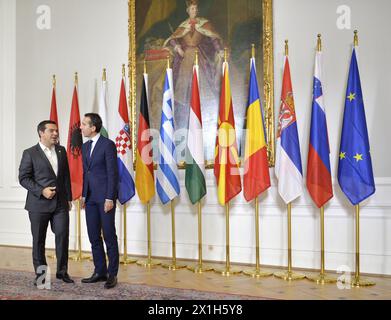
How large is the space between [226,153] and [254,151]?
39 centimetres

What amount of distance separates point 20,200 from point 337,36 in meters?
5.69

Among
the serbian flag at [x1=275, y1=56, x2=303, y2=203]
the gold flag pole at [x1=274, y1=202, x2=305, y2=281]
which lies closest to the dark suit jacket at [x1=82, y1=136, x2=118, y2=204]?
the serbian flag at [x1=275, y1=56, x2=303, y2=203]

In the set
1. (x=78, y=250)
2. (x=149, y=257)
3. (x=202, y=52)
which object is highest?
(x=202, y=52)

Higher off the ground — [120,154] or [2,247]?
[120,154]

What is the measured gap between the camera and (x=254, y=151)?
5887mm

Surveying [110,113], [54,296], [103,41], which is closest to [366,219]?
[54,296]

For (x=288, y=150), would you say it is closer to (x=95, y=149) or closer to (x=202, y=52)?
(x=202, y=52)

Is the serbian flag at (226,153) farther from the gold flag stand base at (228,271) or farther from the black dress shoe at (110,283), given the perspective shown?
the black dress shoe at (110,283)

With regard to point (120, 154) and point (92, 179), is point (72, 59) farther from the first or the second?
point (92, 179)

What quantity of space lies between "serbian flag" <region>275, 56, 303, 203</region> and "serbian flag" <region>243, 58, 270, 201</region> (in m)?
0.18

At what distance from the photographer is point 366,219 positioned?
5684 millimetres

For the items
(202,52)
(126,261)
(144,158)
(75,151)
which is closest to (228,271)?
(126,261)

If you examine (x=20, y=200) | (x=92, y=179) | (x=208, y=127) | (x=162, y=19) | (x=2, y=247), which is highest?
(x=162, y=19)

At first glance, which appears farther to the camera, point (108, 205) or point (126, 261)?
point (126, 261)
